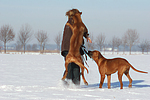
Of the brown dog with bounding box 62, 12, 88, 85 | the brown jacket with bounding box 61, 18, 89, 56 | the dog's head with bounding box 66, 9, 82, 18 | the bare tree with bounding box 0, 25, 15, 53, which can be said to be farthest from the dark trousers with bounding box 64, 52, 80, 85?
the bare tree with bounding box 0, 25, 15, 53

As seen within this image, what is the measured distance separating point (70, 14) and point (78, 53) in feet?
3.76

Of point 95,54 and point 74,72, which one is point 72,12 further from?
point 74,72

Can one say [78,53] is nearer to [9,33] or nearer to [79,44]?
[79,44]

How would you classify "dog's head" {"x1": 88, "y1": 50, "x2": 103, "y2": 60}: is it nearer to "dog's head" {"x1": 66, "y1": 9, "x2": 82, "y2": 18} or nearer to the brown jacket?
the brown jacket

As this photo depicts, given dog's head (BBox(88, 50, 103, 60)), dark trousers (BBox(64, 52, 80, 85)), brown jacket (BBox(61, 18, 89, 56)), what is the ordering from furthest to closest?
dark trousers (BBox(64, 52, 80, 85)) < brown jacket (BBox(61, 18, 89, 56)) < dog's head (BBox(88, 50, 103, 60))

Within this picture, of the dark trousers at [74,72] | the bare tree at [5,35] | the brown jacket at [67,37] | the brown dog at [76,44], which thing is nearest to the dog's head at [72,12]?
the brown jacket at [67,37]

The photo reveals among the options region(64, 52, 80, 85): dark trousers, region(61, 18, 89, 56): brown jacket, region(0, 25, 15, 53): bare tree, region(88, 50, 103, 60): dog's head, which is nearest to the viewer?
region(88, 50, 103, 60): dog's head

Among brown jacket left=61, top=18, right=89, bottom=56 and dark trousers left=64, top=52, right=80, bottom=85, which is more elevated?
brown jacket left=61, top=18, right=89, bottom=56

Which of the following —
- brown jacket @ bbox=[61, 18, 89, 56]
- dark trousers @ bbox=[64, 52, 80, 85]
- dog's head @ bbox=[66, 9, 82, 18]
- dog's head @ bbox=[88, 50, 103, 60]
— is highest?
dog's head @ bbox=[66, 9, 82, 18]

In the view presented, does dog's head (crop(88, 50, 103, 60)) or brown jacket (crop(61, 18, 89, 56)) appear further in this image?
brown jacket (crop(61, 18, 89, 56))

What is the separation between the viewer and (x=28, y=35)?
173 feet

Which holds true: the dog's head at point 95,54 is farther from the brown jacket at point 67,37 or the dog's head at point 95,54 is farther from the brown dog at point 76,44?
the brown jacket at point 67,37

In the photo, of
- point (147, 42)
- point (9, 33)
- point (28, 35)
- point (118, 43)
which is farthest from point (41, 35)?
point (147, 42)

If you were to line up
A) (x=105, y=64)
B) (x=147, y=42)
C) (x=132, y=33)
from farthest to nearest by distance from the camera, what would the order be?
(x=147, y=42) < (x=132, y=33) < (x=105, y=64)
